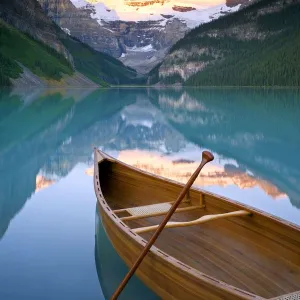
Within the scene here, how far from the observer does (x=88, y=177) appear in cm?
1978

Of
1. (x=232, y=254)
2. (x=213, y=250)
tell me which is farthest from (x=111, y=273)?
(x=232, y=254)

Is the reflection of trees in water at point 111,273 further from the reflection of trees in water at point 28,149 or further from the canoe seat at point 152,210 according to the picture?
the reflection of trees in water at point 28,149

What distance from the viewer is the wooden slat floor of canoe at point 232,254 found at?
306 inches

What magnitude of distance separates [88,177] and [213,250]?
11.2 m

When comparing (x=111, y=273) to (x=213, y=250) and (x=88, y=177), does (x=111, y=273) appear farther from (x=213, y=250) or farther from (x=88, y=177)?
(x=88, y=177)

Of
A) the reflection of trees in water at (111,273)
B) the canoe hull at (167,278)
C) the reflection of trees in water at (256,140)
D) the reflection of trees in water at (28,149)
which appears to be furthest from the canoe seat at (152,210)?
the reflection of trees in water at (256,140)

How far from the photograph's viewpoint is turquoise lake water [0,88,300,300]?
382 inches

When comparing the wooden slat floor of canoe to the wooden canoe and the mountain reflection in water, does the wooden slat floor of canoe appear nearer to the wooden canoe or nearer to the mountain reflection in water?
the wooden canoe

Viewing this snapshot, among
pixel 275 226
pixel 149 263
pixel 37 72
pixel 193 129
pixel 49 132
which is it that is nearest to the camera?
pixel 149 263

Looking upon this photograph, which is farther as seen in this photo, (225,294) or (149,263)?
(149,263)

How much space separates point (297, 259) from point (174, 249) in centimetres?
260

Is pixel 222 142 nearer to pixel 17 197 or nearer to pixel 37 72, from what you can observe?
pixel 17 197

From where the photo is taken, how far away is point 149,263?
24.7 feet

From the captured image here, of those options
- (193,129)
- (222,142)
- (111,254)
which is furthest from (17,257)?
(193,129)
